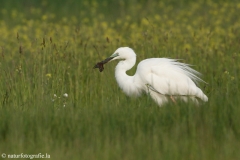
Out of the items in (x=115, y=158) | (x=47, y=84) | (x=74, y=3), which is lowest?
(x=115, y=158)

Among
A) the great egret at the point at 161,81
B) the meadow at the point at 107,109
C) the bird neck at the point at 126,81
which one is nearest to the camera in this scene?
the meadow at the point at 107,109

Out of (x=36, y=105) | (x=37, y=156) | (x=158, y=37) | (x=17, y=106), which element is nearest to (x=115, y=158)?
(x=37, y=156)

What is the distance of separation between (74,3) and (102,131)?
11.1 m

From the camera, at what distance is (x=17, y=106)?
24.7ft

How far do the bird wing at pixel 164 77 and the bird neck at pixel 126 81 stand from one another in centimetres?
19

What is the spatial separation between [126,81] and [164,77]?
491 millimetres

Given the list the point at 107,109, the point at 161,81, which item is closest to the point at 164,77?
the point at 161,81

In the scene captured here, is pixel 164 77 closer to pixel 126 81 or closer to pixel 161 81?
pixel 161 81

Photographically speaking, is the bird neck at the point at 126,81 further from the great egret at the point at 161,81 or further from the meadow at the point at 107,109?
the meadow at the point at 107,109

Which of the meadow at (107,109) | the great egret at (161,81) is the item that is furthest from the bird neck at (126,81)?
the meadow at (107,109)

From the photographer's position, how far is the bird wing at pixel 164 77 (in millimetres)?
7927

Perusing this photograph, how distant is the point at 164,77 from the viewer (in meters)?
8.00

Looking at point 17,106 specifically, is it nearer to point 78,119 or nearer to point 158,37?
point 78,119

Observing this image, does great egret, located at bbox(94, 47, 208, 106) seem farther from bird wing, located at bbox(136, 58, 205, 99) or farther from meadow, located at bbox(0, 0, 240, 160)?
meadow, located at bbox(0, 0, 240, 160)
